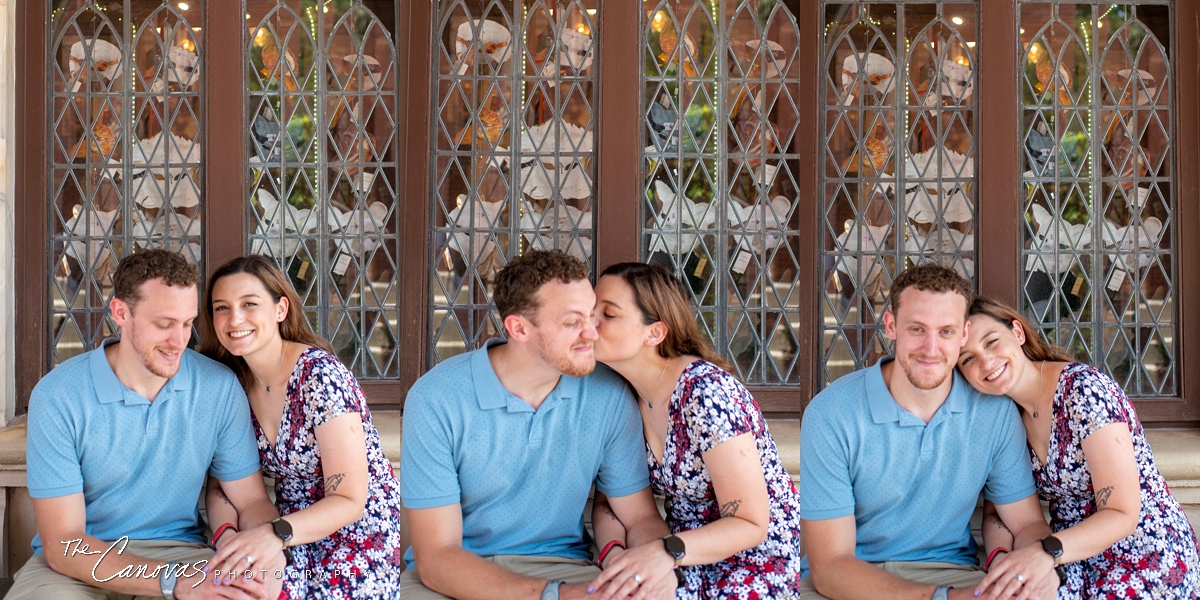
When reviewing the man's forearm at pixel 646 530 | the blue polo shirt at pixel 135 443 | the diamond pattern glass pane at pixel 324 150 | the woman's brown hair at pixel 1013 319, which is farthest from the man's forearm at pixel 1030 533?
the diamond pattern glass pane at pixel 324 150

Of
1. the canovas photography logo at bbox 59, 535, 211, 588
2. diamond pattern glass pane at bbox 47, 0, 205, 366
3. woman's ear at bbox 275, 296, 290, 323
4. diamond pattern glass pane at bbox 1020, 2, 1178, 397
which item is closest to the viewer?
the canovas photography logo at bbox 59, 535, 211, 588

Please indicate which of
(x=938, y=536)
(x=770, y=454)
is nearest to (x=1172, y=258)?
(x=938, y=536)

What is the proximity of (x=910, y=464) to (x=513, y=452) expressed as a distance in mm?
1000

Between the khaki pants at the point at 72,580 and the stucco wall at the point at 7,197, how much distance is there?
1059mm

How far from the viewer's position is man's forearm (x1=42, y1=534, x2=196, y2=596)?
2635mm

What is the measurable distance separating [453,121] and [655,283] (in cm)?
134

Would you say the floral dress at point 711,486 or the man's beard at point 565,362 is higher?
the man's beard at point 565,362

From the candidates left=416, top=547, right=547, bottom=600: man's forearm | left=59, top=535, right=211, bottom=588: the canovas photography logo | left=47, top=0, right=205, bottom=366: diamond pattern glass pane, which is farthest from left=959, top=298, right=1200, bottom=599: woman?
left=47, top=0, right=205, bottom=366: diamond pattern glass pane

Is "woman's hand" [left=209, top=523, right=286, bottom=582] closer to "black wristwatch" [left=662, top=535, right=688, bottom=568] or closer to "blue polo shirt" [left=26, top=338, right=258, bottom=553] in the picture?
"blue polo shirt" [left=26, top=338, right=258, bottom=553]

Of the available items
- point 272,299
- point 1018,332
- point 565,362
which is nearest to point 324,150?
point 272,299

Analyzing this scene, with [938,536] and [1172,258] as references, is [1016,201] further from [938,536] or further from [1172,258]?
[938,536]

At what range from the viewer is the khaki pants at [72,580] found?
2672 millimetres

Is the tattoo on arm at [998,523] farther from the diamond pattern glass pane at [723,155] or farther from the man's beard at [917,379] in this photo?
the diamond pattern glass pane at [723,155]

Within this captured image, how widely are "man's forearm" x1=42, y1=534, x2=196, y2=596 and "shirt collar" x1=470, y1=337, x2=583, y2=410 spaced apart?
81cm
